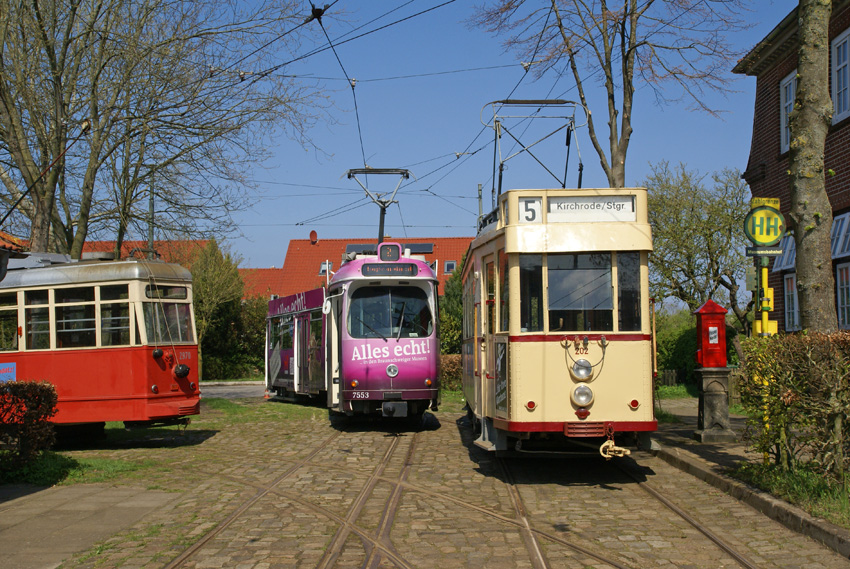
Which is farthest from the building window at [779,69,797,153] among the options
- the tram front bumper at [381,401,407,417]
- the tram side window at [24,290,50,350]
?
the tram side window at [24,290,50,350]

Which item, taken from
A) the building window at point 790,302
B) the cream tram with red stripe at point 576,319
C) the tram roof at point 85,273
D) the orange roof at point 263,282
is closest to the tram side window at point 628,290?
the cream tram with red stripe at point 576,319

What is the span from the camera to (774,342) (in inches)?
302

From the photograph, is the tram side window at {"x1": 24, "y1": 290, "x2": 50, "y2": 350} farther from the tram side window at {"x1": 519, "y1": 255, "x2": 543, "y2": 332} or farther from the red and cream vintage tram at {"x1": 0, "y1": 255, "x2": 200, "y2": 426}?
the tram side window at {"x1": 519, "y1": 255, "x2": 543, "y2": 332}

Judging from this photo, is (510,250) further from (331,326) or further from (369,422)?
(369,422)

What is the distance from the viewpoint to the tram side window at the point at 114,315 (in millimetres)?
13039

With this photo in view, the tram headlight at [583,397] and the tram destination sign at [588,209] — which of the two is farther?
the tram destination sign at [588,209]

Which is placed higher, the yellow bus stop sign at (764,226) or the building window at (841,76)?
the building window at (841,76)

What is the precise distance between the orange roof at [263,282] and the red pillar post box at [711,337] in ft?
118

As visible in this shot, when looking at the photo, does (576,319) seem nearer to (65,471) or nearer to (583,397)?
(583,397)

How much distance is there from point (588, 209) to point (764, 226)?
202cm

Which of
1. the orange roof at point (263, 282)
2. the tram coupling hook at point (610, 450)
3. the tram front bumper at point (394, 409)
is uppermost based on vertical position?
the orange roof at point (263, 282)

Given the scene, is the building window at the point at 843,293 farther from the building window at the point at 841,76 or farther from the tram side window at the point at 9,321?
the tram side window at the point at 9,321

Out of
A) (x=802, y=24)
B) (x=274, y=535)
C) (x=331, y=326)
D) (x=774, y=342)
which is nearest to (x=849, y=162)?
(x=802, y=24)

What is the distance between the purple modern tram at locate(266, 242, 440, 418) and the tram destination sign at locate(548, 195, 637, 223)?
582cm
